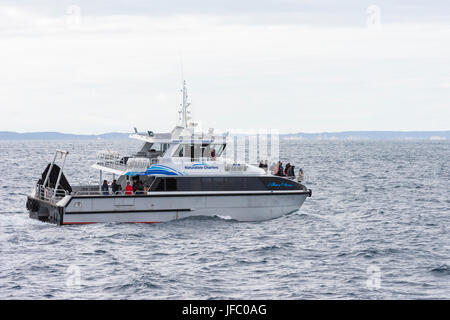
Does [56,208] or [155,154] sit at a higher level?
[155,154]

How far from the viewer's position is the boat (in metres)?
27.8

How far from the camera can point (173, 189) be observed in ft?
93.4

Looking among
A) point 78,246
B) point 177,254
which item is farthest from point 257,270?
point 78,246

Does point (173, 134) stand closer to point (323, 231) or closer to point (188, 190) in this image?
point (188, 190)

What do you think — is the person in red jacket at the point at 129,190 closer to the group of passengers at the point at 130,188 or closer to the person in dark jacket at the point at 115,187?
the group of passengers at the point at 130,188

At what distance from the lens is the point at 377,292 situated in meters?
17.9

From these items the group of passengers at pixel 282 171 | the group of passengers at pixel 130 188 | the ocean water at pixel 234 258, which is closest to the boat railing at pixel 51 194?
the ocean water at pixel 234 258

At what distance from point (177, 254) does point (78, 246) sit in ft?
13.2

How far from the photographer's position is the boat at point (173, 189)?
27797 millimetres

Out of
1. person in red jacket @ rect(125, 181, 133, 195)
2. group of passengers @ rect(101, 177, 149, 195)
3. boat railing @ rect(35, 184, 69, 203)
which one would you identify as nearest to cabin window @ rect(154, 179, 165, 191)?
group of passengers @ rect(101, 177, 149, 195)

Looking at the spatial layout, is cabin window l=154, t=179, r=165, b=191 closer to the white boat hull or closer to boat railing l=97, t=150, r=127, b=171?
the white boat hull
